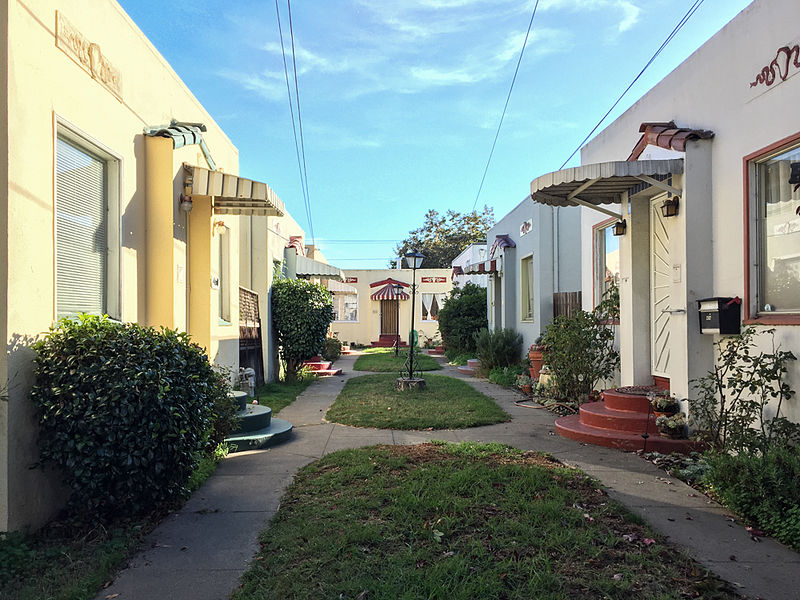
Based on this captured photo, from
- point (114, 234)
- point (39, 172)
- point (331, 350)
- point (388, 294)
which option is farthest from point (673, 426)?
point (388, 294)

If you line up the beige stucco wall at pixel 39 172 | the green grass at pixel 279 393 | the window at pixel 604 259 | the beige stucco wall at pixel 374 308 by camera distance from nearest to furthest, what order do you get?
1. the beige stucco wall at pixel 39 172
2. the window at pixel 604 259
3. the green grass at pixel 279 393
4. the beige stucco wall at pixel 374 308

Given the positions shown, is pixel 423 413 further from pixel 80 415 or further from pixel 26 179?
pixel 26 179

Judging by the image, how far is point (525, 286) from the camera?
46.7 ft

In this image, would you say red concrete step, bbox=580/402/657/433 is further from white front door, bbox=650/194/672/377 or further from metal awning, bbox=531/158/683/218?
metal awning, bbox=531/158/683/218

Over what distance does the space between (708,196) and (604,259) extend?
10.4 ft

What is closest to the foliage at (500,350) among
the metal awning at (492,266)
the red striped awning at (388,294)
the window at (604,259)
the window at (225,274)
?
the metal awning at (492,266)

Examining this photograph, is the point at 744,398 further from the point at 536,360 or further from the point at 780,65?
the point at 536,360

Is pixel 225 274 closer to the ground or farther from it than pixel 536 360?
farther from it

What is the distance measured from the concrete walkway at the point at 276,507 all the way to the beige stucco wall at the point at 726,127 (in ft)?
4.39

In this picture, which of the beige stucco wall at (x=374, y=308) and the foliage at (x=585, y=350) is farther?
the beige stucco wall at (x=374, y=308)

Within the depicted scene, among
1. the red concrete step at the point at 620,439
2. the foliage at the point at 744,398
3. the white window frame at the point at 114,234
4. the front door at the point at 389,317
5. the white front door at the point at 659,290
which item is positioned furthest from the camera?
the front door at the point at 389,317

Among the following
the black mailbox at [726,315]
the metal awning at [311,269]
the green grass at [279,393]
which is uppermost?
the metal awning at [311,269]

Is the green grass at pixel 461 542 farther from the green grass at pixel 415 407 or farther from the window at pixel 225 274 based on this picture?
the window at pixel 225 274

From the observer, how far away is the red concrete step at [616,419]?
6500 mm
